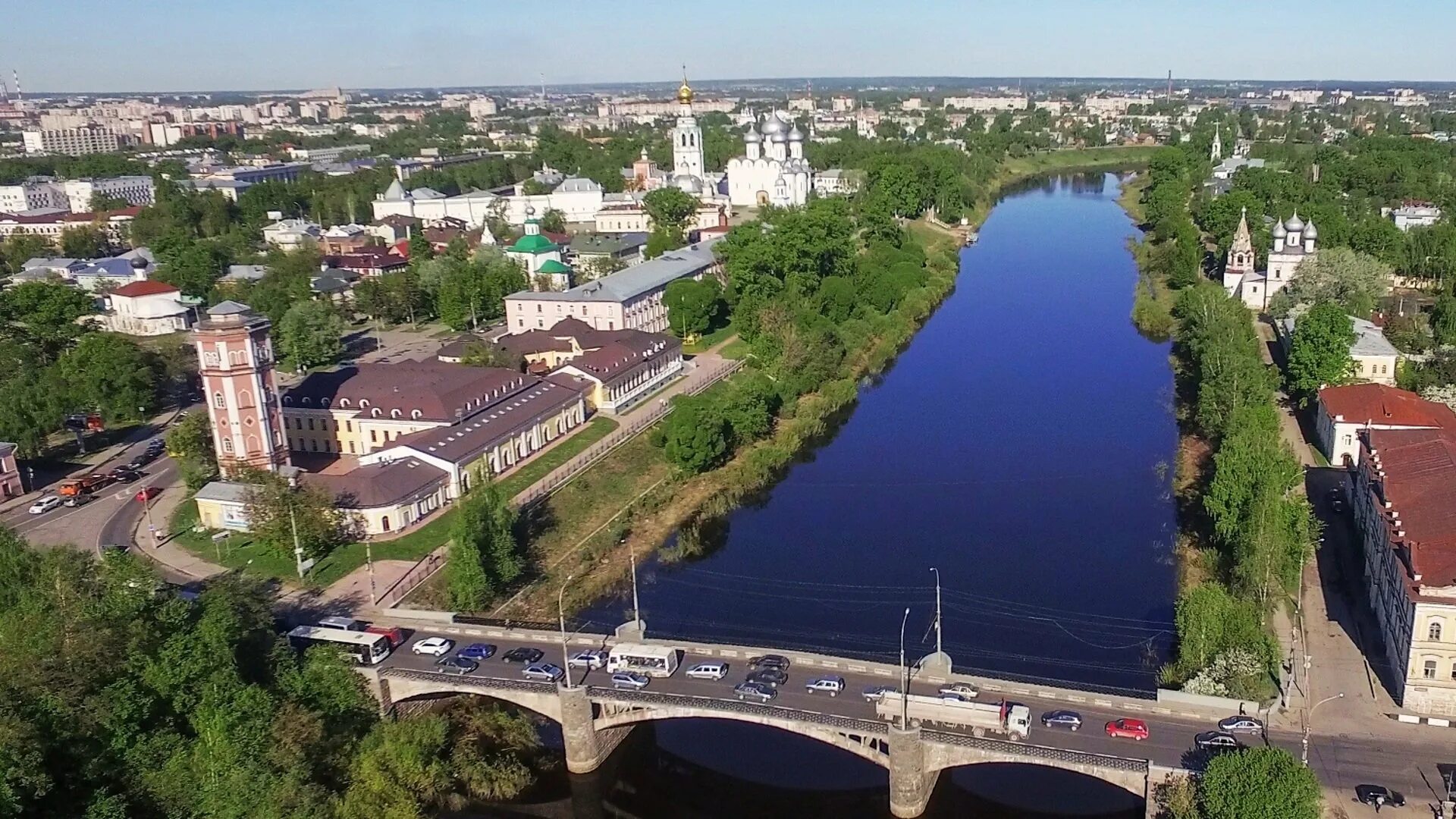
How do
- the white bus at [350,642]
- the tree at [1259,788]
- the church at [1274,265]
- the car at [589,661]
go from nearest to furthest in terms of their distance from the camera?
the tree at [1259,788], the car at [589,661], the white bus at [350,642], the church at [1274,265]

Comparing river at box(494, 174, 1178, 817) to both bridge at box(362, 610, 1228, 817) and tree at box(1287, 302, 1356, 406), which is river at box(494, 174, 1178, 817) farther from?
tree at box(1287, 302, 1356, 406)

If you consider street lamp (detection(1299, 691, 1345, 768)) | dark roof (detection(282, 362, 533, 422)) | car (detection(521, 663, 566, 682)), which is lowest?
street lamp (detection(1299, 691, 1345, 768))

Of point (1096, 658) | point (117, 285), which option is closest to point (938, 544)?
point (1096, 658)

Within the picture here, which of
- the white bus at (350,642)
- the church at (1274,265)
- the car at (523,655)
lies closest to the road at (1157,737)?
the car at (523,655)

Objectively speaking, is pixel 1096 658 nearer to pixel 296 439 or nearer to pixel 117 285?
pixel 296 439

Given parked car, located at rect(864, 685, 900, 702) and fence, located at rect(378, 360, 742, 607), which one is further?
fence, located at rect(378, 360, 742, 607)

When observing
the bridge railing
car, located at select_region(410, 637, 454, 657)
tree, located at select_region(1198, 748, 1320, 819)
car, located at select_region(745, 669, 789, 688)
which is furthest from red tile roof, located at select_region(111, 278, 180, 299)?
tree, located at select_region(1198, 748, 1320, 819)

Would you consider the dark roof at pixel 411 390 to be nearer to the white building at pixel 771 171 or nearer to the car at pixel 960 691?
the car at pixel 960 691
